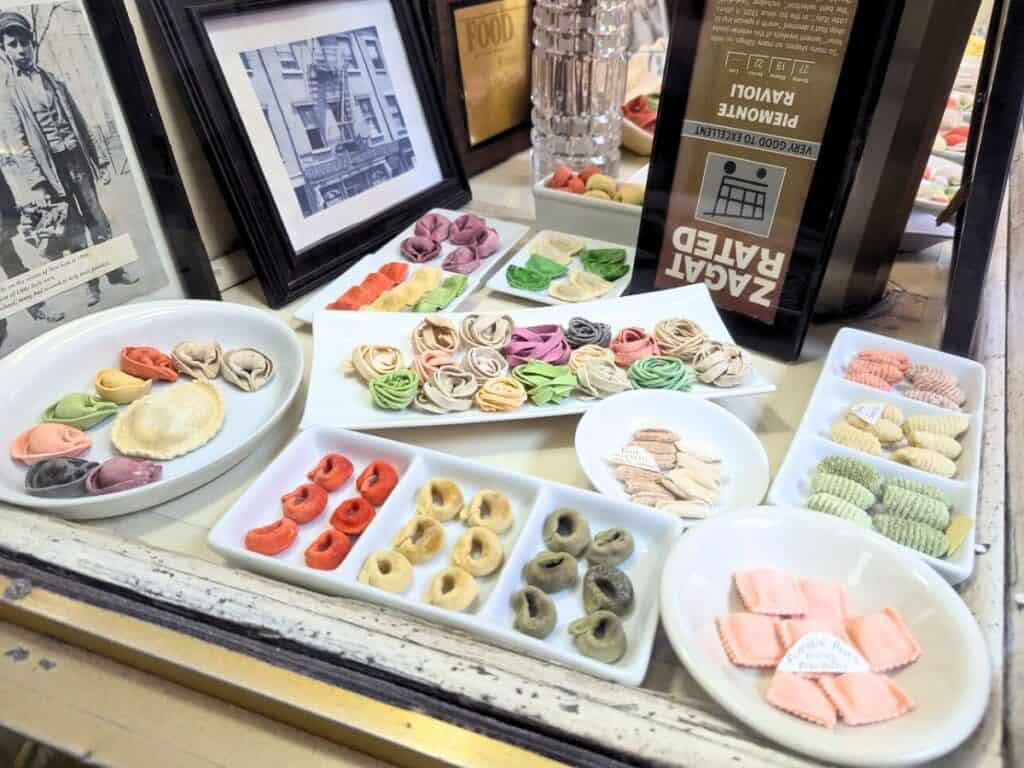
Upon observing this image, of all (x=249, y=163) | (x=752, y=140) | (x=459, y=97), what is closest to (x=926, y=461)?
(x=752, y=140)

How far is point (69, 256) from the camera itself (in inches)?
31.0

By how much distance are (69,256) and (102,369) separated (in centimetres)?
12

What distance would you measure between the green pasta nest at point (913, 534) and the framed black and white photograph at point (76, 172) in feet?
2.66

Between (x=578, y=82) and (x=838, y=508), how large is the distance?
0.93 m

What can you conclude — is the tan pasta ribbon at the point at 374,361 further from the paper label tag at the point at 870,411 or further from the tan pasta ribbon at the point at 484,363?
the paper label tag at the point at 870,411

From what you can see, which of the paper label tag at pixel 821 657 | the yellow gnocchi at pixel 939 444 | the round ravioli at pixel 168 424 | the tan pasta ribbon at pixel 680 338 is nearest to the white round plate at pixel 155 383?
the round ravioli at pixel 168 424

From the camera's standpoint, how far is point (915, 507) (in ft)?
2.03

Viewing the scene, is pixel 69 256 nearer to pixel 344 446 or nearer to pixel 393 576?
pixel 344 446

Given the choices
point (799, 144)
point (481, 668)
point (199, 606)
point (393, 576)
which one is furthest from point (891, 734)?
point (799, 144)

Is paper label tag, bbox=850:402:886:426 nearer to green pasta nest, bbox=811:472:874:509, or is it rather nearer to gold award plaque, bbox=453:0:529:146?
green pasta nest, bbox=811:472:874:509

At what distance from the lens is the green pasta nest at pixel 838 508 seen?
61 cm

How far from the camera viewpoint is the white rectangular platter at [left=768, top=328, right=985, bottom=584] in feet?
2.04

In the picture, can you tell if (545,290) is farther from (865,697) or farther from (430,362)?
(865,697)

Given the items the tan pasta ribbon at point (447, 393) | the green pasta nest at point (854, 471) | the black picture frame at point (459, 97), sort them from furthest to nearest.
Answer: the black picture frame at point (459, 97) → the tan pasta ribbon at point (447, 393) → the green pasta nest at point (854, 471)
